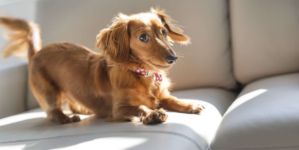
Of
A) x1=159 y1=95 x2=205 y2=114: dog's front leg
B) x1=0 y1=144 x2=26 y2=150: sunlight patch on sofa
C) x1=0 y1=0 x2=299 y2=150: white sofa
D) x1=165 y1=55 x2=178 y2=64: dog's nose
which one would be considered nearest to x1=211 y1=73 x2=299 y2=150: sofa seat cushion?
x1=0 y1=0 x2=299 y2=150: white sofa

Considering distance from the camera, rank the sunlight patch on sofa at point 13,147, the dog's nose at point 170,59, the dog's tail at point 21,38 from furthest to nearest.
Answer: the dog's tail at point 21,38 → the dog's nose at point 170,59 → the sunlight patch on sofa at point 13,147

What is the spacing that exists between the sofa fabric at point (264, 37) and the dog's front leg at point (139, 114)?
2.62 feet

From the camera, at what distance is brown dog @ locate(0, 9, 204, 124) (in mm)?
1286

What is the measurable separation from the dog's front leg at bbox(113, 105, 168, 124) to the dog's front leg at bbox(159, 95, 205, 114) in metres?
0.17

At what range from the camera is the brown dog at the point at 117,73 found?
1286mm

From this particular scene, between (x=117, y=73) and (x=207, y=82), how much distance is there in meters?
0.70

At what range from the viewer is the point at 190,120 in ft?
3.83

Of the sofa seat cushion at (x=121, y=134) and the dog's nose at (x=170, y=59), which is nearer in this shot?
the sofa seat cushion at (x=121, y=134)

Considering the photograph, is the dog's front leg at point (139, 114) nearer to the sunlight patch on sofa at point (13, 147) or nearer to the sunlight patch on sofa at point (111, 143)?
the sunlight patch on sofa at point (111, 143)

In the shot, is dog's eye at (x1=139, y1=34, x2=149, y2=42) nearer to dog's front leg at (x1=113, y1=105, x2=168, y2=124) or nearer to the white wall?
dog's front leg at (x1=113, y1=105, x2=168, y2=124)

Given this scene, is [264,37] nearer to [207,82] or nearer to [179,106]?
[207,82]

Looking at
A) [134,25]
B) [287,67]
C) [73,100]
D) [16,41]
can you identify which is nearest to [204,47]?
[287,67]

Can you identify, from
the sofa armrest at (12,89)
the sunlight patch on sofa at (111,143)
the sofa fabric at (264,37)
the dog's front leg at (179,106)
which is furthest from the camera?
the sofa armrest at (12,89)

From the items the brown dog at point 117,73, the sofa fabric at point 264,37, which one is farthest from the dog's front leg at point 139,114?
the sofa fabric at point 264,37
